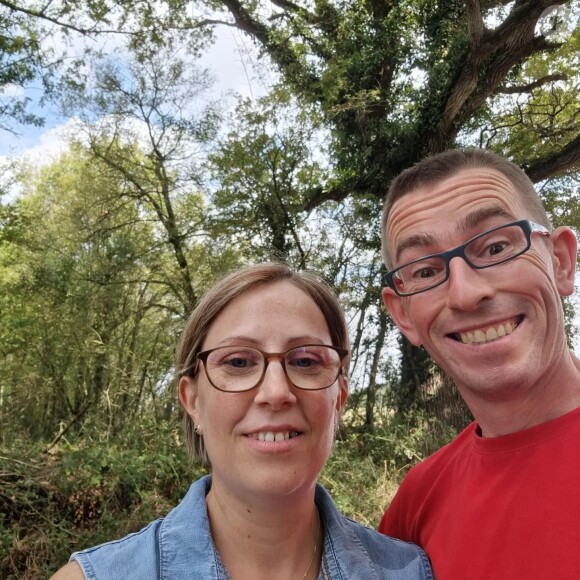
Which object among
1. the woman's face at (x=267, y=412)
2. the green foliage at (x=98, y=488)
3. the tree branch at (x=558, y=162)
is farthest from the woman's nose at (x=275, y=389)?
the tree branch at (x=558, y=162)

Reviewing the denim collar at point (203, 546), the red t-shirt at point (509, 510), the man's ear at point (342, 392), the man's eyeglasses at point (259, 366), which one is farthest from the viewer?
the man's ear at point (342, 392)

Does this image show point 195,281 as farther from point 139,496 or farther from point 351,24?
point 351,24

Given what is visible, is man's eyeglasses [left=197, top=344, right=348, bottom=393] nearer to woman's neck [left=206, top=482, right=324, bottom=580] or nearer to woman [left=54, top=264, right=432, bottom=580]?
woman [left=54, top=264, right=432, bottom=580]

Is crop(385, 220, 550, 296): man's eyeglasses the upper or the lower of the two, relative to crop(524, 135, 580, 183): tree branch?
lower

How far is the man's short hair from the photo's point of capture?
5.88 ft

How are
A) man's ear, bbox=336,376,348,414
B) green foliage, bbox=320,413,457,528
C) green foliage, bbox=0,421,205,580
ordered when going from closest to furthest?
man's ear, bbox=336,376,348,414 < green foliage, bbox=0,421,205,580 < green foliage, bbox=320,413,457,528

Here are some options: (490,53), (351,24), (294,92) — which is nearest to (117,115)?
(294,92)

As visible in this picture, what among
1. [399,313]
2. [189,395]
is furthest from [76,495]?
[399,313]

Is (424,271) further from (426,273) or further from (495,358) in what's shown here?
(495,358)

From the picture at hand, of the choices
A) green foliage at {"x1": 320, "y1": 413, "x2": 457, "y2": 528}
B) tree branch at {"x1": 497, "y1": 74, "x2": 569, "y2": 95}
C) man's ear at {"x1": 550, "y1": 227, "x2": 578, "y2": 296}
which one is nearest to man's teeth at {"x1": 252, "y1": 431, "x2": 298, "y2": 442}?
man's ear at {"x1": 550, "y1": 227, "x2": 578, "y2": 296}

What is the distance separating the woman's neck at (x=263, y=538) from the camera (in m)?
1.51

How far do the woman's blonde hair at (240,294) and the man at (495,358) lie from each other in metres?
0.26

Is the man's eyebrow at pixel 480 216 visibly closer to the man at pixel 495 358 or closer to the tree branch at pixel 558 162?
the man at pixel 495 358

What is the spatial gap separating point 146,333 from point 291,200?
14.7ft
